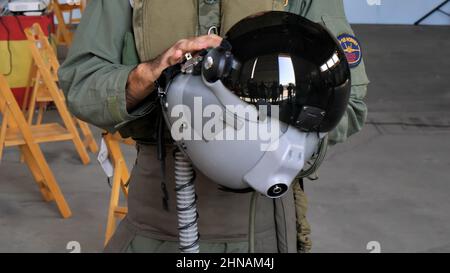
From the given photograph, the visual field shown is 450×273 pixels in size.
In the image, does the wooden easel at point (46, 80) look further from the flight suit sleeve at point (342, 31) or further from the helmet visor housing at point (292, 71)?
the helmet visor housing at point (292, 71)

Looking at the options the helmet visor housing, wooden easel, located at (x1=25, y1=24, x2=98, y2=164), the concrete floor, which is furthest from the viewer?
wooden easel, located at (x1=25, y1=24, x2=98, y2=164)

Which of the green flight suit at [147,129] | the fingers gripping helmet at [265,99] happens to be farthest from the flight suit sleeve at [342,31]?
the fingers gripping helmet at [265,99]

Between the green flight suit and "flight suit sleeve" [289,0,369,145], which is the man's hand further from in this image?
"flight suit sleeve" [289,0,369,145]

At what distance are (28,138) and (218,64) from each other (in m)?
3.13

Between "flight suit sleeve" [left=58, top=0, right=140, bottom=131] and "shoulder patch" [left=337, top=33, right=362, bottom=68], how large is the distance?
0.42 m

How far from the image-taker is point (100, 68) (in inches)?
52.9

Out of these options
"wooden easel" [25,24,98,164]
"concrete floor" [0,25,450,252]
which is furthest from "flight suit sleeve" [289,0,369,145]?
"wooden easel" [25,24,98,164]

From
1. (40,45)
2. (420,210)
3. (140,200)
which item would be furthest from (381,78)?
(140,200)

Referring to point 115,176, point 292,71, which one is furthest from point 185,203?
point 115,176

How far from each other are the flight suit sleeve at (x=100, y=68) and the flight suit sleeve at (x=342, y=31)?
0.35m

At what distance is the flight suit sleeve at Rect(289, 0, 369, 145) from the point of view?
4.54 feet

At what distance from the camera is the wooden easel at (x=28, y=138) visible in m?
3.91

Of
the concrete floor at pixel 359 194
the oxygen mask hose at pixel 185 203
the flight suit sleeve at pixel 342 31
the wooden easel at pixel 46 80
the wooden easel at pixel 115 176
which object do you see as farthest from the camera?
the wooden easel at pixel 46 80
